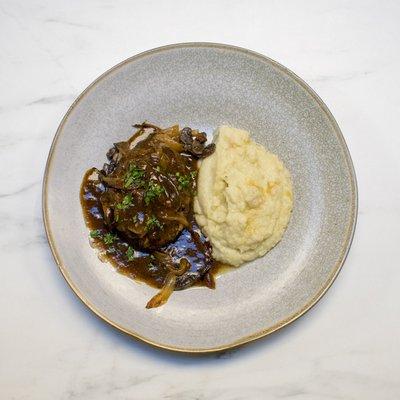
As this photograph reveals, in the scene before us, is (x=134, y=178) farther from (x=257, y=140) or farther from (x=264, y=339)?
(x=264, y=339)

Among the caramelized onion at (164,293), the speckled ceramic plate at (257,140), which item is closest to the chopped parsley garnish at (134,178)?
the speckled ceramic plate at (257,140)

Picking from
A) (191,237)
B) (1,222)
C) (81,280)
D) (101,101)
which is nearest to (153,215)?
(191,237)

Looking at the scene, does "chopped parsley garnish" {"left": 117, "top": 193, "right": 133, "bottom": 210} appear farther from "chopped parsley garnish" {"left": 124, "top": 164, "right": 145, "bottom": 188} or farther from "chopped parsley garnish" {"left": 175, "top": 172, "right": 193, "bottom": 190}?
"chopped parsley garnish" {"left": 175, "top": 172, "right": 193, "bottom": 190}

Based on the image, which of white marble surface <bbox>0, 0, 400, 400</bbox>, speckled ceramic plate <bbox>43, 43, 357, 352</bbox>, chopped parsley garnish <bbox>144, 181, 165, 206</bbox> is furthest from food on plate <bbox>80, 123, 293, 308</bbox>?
white marble surface <bbox>0, 0, 400, 400</bbox>

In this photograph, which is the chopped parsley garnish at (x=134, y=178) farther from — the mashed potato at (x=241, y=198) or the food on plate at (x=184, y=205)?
the mashed potato at (x=241, y=198)

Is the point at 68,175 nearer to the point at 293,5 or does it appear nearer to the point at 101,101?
the point at 101,101
